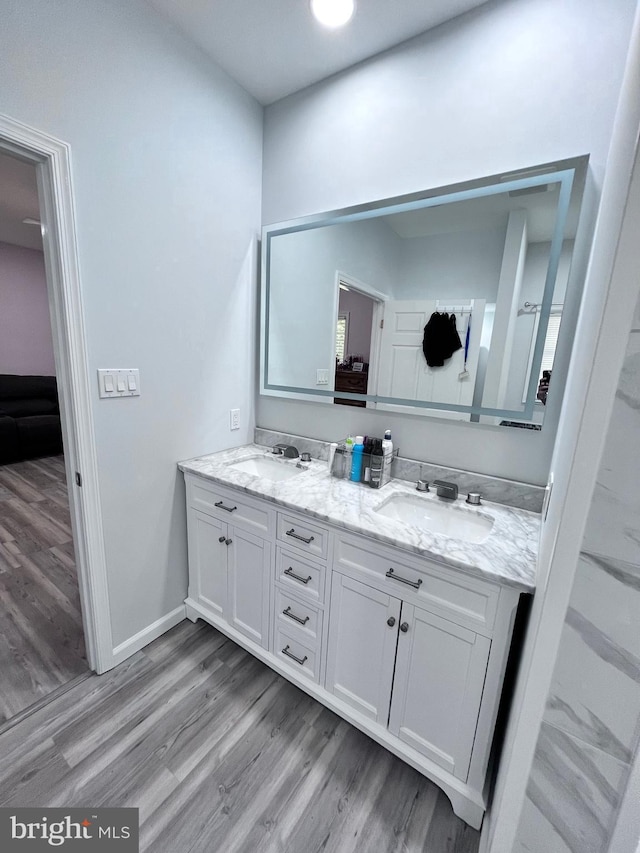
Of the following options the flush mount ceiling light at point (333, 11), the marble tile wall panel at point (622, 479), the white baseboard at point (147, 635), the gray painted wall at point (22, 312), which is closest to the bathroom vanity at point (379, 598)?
the white baseboard at point (147, 635)

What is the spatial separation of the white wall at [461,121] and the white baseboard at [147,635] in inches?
49.3

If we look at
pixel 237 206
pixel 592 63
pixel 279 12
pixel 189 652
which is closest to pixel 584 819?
pixel 189 652

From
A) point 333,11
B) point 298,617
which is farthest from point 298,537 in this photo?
point 333,11

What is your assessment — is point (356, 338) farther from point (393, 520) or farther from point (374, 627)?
point (374, 627)

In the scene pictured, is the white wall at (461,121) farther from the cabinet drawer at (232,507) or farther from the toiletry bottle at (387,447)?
the cabinet drawer at (232,507)

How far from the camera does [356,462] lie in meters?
1.59

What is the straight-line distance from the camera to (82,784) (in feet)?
3.78

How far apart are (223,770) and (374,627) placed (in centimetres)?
72

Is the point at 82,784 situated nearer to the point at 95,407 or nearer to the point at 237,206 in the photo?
the point at 95,407

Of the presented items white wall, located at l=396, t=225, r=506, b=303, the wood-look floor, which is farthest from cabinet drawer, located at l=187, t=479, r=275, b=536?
white wall, located at l=396, t=225, r=506, b=303

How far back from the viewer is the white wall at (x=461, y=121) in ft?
3.80

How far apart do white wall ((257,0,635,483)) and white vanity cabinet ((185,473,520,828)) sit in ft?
1.99

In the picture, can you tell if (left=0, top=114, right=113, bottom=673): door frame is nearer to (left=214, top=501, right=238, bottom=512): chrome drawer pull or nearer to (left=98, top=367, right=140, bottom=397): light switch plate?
(left=98, top=367, right=140, bottom=397): light switch plate

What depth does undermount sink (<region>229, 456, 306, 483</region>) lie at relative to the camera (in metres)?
1.86
